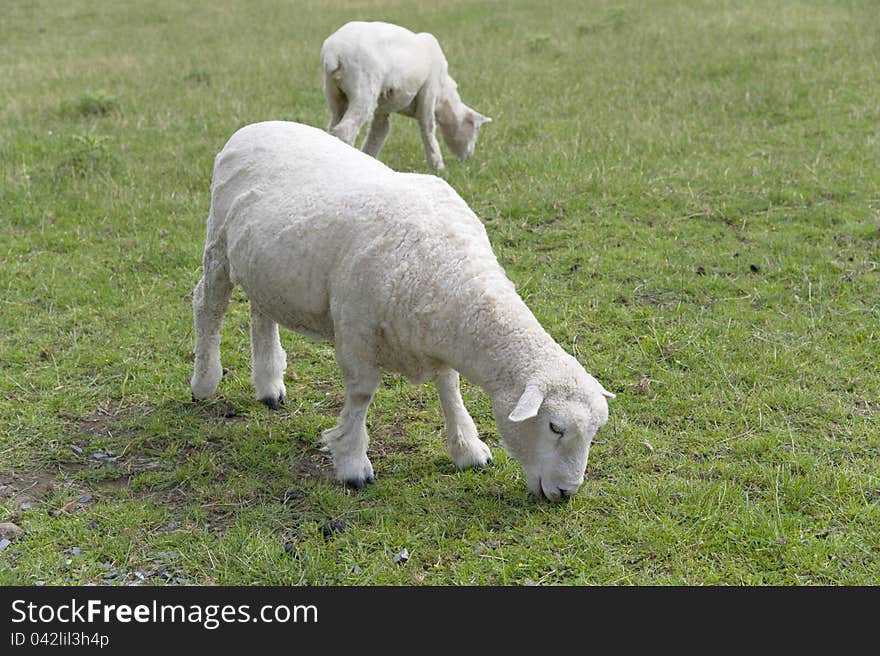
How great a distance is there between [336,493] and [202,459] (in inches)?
34.6

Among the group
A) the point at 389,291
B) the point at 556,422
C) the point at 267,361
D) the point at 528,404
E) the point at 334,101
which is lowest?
the point at 267,361

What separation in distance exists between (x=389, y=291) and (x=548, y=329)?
2387 mm

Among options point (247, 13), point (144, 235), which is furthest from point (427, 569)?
point (247, 13)

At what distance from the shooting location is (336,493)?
16.1 feet

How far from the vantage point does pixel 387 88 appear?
952 cm

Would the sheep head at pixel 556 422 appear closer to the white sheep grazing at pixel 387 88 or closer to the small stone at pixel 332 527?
the small stone at pixel 332 527

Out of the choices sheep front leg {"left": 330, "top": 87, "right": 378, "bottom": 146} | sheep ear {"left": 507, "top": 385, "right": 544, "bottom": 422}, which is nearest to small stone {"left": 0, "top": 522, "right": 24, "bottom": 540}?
sheep ear {"left": 507, "top": 385, "right": 544, "bottom": 422}

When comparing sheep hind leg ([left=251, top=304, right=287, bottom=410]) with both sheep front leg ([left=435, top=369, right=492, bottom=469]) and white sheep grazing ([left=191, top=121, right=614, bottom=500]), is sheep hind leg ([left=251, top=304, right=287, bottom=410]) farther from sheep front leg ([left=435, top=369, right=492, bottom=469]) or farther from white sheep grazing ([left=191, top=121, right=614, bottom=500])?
sheep front leg ([left=435, top=369, right=492, bottom=469])

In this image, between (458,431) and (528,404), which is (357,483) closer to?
(458,431)

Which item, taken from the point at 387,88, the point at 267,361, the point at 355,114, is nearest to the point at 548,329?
the point at 267,361

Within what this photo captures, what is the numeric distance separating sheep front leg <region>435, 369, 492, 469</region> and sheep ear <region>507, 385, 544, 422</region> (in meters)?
0.93

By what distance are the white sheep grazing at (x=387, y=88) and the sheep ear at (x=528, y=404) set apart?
214 inches

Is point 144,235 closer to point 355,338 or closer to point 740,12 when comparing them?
point 355,338

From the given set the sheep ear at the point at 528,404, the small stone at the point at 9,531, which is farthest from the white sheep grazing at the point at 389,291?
the small stone at the point at 9,531
